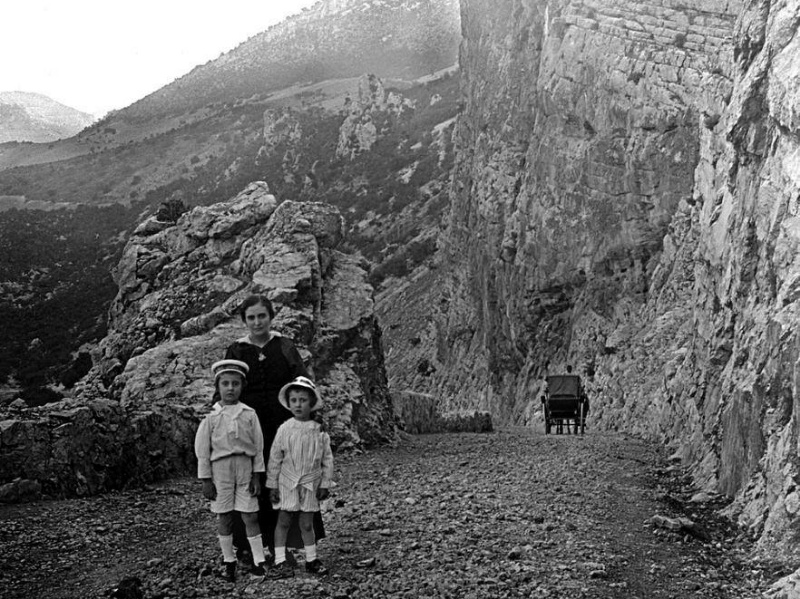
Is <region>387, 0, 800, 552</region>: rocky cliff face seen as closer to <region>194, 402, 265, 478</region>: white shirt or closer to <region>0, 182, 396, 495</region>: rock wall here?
<region>194, 402, 265, 478</region>: white shirt

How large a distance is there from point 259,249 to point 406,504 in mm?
9008

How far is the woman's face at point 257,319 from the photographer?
7219 mm

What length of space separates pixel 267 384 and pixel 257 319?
0.53 meters

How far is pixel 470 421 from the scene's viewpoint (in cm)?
2266

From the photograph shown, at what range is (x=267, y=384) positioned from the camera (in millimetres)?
7234

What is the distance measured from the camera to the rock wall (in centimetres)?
1105

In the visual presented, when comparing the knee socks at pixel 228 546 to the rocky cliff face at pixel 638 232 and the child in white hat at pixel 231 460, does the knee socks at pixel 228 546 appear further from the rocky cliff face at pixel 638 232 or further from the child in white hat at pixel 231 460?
the rocky cliff face at pixel 638 232

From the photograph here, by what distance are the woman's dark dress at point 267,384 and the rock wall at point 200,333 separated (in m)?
4.02

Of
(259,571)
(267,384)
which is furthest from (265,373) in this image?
(259,571)

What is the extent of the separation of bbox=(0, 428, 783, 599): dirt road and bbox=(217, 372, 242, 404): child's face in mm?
1348

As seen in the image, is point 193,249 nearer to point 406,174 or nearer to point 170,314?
point 170,314

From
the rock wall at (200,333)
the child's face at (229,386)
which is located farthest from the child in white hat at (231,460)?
the rock wall at (200,333)

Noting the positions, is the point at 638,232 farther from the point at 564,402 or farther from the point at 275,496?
the point at 275,496

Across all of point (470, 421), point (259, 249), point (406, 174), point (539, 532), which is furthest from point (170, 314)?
point (406, 174)
